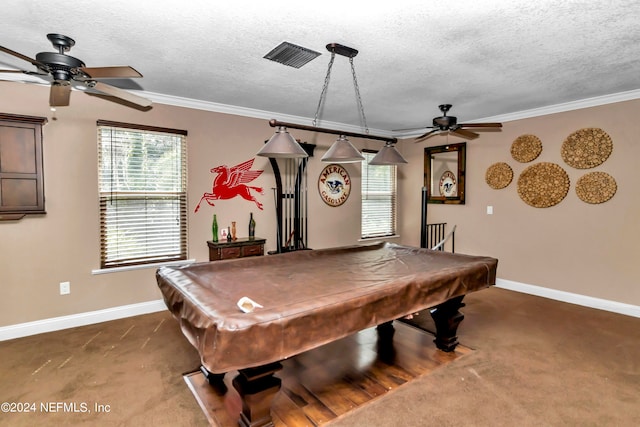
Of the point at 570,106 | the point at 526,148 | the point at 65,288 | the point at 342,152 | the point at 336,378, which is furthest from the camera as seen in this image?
the point at 526,148

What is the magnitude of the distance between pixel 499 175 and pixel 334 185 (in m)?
2.49

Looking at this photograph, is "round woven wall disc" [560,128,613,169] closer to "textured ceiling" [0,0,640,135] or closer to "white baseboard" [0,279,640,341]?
"textured ceiling" [0,0,640,135]

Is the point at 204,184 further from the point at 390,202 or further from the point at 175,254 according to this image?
the point at 390,202

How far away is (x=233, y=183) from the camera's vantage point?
4.49 metres

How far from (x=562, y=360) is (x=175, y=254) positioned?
409 cm

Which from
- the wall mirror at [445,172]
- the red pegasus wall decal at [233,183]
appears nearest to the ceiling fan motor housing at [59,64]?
the red pegasus wall decal at [233,183]

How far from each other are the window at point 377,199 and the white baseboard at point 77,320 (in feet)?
11.8

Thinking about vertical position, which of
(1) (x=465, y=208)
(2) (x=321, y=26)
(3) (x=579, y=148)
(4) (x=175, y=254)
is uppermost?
(2) (x=321, y=26)

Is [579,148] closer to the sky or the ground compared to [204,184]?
closer to the sky

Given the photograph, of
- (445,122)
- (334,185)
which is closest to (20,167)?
(334,185)

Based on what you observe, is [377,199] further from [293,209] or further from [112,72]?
[112,72]

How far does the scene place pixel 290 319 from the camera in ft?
5.41

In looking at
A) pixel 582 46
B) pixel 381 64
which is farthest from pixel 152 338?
pixel 582 46

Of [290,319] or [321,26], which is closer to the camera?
[290,319]
